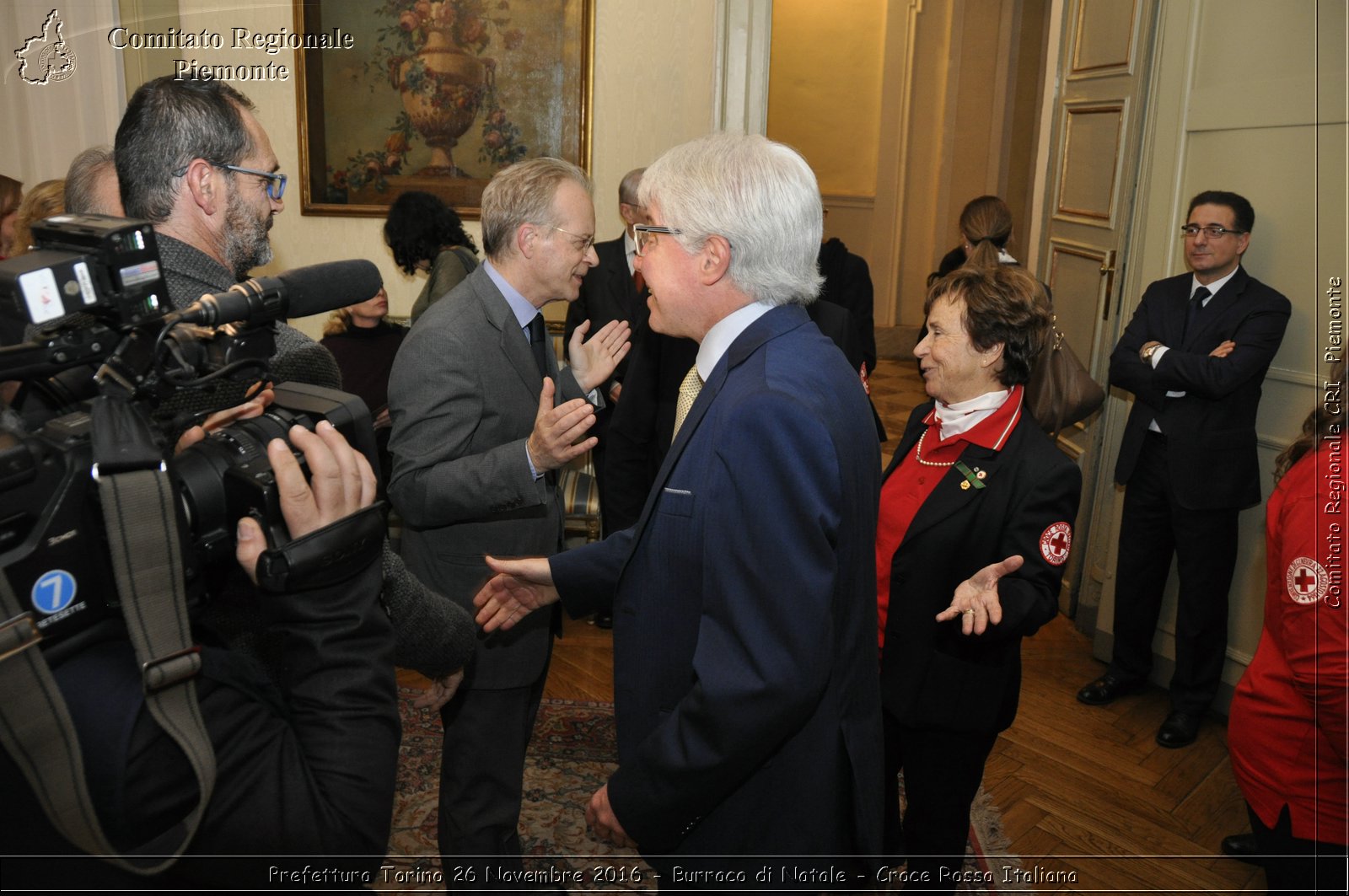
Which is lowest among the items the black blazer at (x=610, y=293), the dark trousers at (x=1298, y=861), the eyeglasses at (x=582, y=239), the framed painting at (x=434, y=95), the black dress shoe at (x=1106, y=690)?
the black dress shoe at (x=1106, y=690)

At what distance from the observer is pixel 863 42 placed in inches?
407

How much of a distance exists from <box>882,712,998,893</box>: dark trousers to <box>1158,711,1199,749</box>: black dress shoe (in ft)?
5.76

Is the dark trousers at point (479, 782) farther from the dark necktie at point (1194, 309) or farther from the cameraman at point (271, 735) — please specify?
the dark necktie at point (1194, 309)

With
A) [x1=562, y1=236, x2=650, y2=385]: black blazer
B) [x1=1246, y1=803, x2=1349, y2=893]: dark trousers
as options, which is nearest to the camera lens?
[x1=1246, y1=803, x2=1349, y2=893]: dark trousers

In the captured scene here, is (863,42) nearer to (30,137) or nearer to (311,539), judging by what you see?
A: (30,137)

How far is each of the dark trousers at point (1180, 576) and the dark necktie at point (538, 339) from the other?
2.60m

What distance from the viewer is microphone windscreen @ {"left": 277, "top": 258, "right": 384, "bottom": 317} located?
1.07 meters

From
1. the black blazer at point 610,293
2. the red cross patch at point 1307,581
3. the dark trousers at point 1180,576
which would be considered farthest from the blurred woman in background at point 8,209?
the dark trousers at point 1180,576

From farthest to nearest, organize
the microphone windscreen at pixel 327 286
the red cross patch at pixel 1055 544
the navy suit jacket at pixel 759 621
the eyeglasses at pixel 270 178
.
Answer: the red cross patch at pixel 1055 544, the eyeglasses at pixel 270 178, the navy suit jacket at pixel 759 621, the microphone windscreen at pixel 327 286

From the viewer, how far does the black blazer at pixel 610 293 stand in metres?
4.33

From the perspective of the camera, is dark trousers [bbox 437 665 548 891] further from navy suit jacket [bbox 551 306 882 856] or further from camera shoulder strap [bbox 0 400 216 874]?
camera shoulder strap [bbox 0 400 216 874]

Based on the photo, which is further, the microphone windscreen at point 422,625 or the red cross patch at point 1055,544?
the red cross patch at point 1055,544

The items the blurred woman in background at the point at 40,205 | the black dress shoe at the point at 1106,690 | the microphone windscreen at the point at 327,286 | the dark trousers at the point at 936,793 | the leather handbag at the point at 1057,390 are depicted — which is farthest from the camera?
the black dress shoe at the point at 1106,690

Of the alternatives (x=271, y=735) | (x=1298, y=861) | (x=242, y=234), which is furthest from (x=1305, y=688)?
(x=242, y=234)
